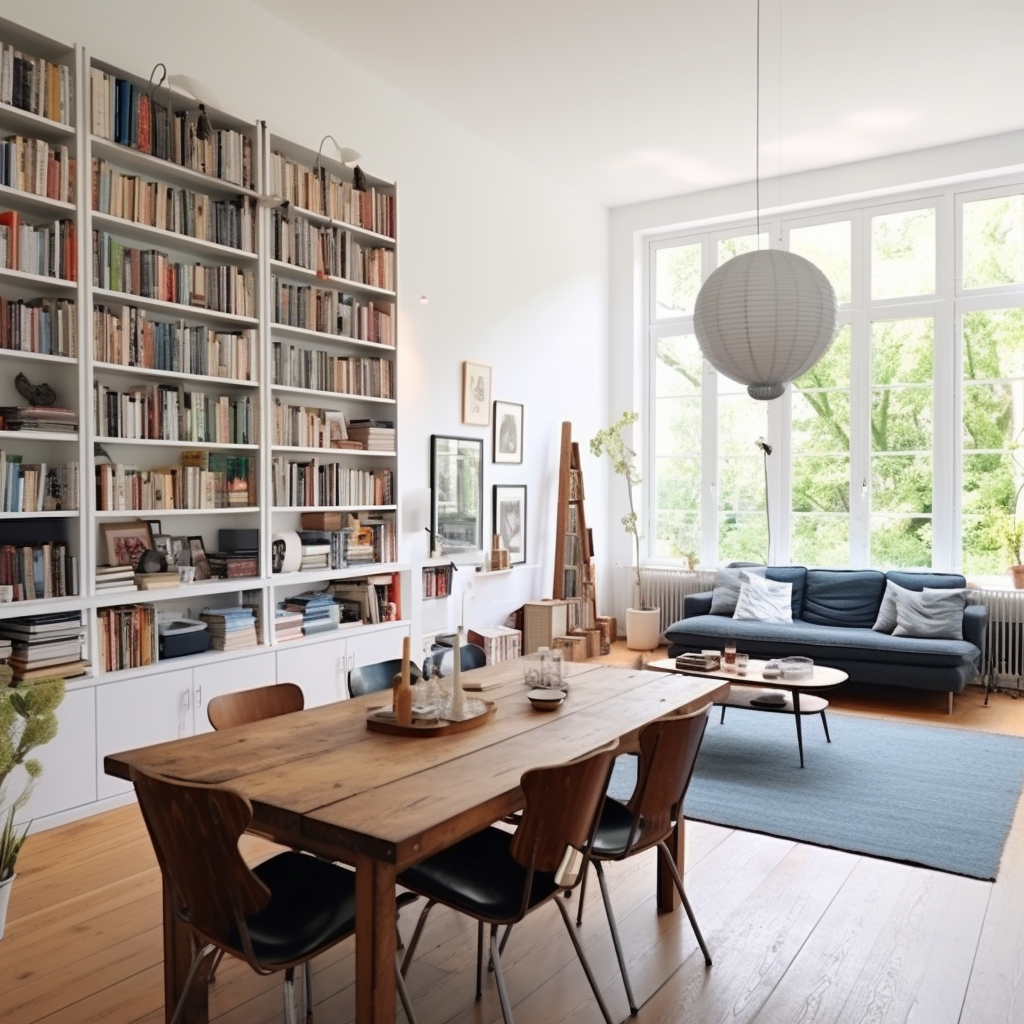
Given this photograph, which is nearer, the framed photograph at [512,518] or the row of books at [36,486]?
the row of books at [36,486]

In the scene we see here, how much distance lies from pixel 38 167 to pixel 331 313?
181 centimetres

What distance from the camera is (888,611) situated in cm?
685

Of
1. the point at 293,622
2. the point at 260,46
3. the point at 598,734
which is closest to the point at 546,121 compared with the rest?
the point at 260,46

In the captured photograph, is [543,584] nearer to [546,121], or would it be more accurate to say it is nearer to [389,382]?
[389,382]

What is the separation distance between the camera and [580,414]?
8.48m

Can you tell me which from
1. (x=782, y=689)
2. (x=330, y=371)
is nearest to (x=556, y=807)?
(x=782, y=689)

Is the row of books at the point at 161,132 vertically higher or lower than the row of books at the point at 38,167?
higher

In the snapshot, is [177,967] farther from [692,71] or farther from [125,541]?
[692,71]

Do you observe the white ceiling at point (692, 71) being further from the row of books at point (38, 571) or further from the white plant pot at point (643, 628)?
the white plant pot at point (643, 628)

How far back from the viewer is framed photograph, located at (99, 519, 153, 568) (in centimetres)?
433

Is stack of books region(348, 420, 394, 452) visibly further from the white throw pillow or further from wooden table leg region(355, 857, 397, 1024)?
wooden table leg region(355, 857, 397, 1024)

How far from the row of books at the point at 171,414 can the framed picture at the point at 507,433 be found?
2671 mm

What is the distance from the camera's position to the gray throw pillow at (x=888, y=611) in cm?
679

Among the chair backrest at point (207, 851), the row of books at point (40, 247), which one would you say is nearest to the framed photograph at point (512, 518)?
the row of books at point (40, 247)
